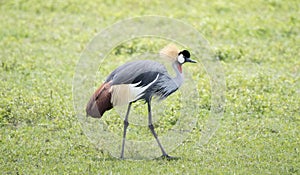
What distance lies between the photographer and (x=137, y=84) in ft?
24.3

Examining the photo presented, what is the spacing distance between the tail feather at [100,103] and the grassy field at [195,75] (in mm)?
572

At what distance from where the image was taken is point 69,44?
12547mm

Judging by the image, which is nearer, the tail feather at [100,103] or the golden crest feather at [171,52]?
the tail feather at [100,103]

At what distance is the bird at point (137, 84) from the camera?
24.3 feet

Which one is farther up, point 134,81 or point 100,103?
point 134,81

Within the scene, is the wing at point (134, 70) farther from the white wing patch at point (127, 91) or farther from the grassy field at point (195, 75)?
the grassy field at point (195, 75)

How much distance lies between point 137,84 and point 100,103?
1.66 feet

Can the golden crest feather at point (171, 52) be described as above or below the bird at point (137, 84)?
above

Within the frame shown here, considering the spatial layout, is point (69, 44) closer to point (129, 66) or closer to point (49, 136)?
point (49, 136)

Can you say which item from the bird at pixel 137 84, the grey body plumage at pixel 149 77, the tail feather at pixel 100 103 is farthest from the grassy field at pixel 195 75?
the grey body plumage at pixel 149 77

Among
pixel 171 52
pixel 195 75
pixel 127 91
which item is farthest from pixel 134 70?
pixel 195 75

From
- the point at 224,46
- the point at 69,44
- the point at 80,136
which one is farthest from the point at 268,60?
the point at 80,136

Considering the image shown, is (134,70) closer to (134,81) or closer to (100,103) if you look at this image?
(134,81)

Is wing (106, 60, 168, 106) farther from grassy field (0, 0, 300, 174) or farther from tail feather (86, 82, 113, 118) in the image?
grassy field (0, 0, 300, 174)
